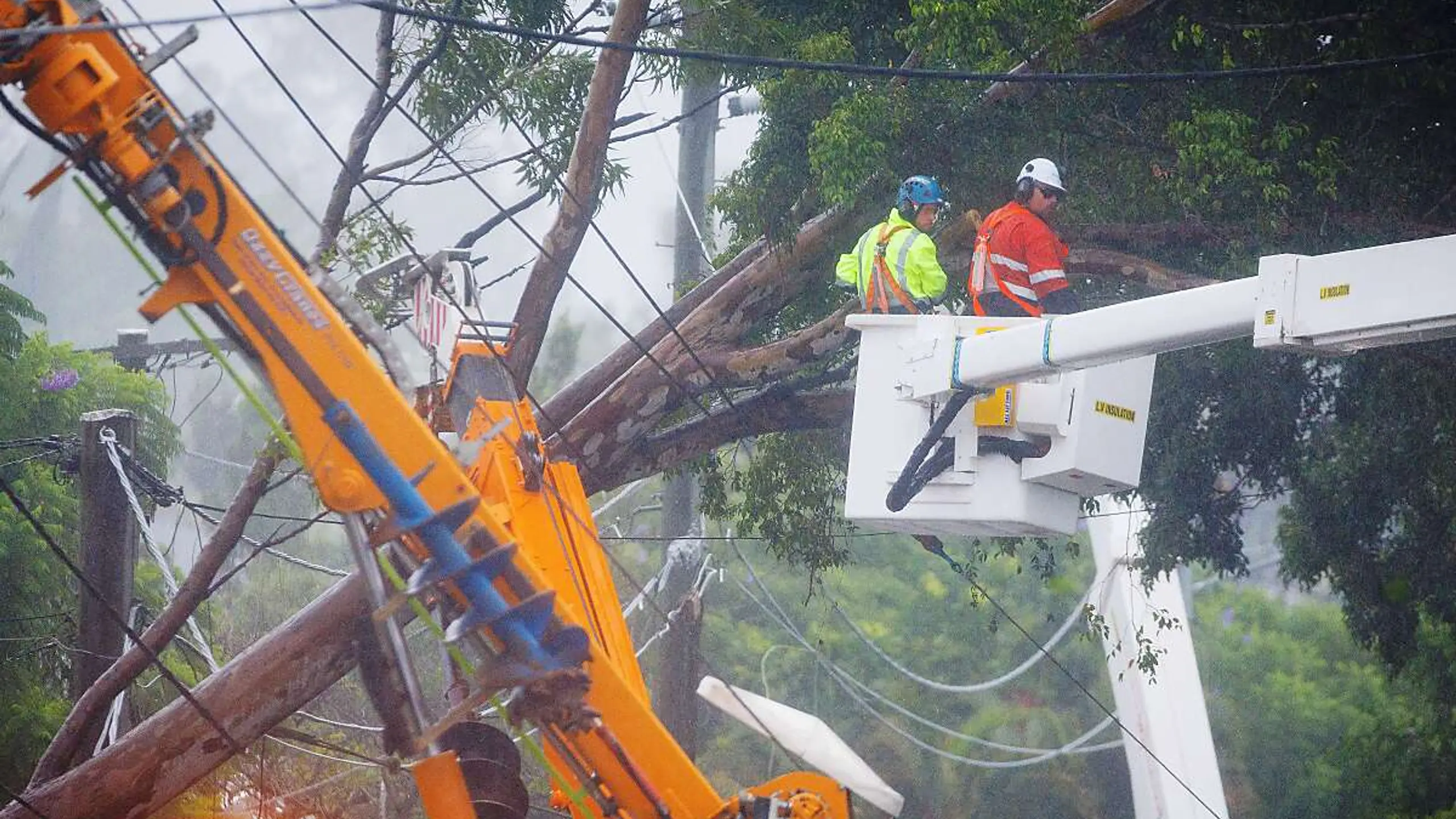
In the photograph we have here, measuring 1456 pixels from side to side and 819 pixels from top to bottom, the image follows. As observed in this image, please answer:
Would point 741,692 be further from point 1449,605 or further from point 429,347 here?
point 1449,605

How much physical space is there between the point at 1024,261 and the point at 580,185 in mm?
3778

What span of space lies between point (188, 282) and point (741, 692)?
254cm

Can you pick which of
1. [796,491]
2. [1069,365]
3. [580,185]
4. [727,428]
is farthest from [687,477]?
[1069,365]

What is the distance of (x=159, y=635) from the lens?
38.5 ft

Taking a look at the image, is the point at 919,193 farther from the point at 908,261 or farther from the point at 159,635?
the point at 159,635

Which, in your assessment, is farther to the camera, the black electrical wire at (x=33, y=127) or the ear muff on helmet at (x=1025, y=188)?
the ear muff on helmet at (x=1025, y=188)

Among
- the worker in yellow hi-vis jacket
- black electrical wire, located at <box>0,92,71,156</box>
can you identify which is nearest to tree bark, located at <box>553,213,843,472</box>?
the worker in yellow hi-vis jacket

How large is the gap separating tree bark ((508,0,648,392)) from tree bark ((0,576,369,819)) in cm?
201

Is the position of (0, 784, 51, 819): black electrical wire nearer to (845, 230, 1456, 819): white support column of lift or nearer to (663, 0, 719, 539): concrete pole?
(845, 230, 1456, 819): white support column of lift

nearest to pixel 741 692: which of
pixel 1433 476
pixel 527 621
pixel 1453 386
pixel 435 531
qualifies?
pixel 527 621

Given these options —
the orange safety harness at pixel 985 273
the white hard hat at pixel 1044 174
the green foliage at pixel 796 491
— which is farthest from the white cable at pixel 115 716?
the white hard hat at pixel 1044 174

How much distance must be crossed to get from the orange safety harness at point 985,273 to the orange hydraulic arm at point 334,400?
312 cm

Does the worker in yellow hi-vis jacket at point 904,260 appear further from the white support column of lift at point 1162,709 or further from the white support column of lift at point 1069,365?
the white support column of lift at point 1162,709

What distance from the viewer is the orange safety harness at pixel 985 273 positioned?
9.18 m
